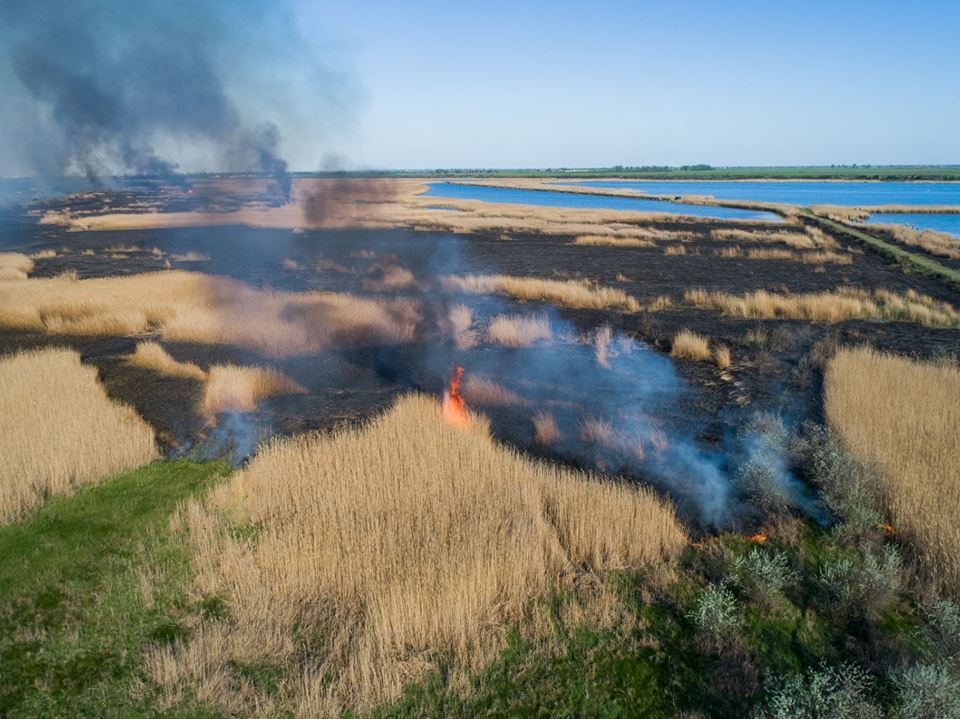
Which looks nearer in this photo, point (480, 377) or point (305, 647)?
point (305, 647)

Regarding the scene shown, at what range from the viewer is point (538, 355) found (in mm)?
17078

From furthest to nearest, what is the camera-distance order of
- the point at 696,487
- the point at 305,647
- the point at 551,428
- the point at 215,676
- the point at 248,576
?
the point at 551,428 → the point at 696,487 → the point at 248,576 → the point at 305,647 → the point at 215,676

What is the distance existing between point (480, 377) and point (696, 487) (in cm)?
679

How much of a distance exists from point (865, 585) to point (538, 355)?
1128 cm

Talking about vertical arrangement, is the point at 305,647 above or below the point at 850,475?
below

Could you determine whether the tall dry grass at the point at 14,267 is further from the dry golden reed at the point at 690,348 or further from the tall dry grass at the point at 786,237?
the tall dry grass at the point at 786,237

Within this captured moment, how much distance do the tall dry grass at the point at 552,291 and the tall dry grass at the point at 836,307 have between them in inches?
122

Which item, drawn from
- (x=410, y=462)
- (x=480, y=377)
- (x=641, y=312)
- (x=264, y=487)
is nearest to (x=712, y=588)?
(x=410, y=462)

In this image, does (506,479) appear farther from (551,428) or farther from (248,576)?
(248,576)

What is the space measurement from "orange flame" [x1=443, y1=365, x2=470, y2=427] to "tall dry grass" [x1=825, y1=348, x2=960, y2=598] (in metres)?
6.60

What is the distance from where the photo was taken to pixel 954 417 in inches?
414

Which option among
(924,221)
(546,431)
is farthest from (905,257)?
(924,221)

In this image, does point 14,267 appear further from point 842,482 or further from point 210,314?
point 842,482

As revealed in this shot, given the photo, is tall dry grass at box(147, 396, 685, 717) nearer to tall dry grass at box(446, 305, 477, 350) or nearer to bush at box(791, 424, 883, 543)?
bush at box(791, 424, 883, 543)
